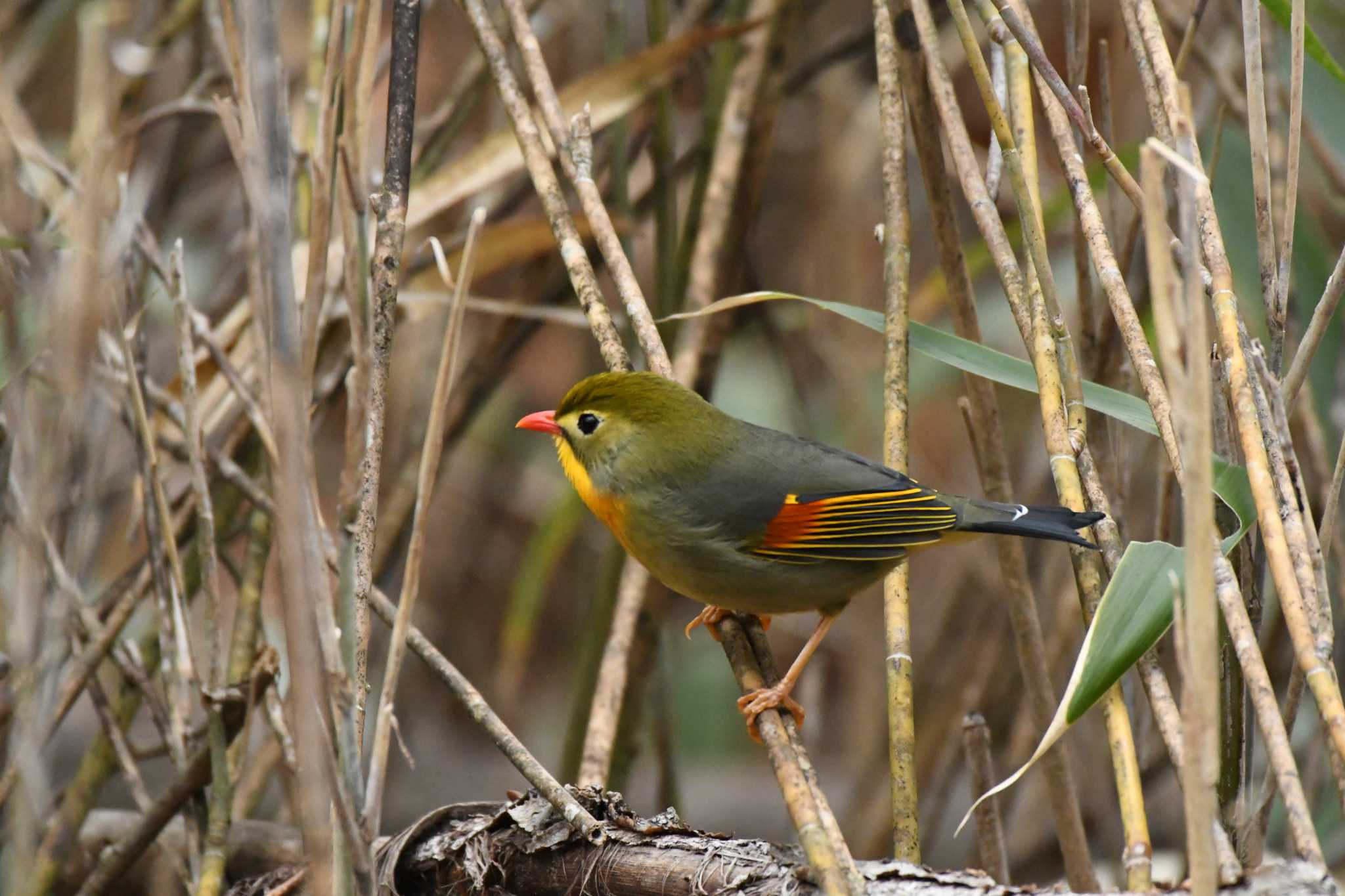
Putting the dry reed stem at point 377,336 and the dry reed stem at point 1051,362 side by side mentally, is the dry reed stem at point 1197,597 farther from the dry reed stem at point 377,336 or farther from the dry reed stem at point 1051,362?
the dry reed stem at point 377,336

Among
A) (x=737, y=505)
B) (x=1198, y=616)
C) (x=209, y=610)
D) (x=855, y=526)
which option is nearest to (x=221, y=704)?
(x=209, y=610)

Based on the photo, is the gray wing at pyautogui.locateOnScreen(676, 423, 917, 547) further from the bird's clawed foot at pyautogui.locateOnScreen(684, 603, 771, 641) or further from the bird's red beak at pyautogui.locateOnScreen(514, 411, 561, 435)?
the bird's red beak at pyautogui.locateOnScreen(514, 411, 561, 435)

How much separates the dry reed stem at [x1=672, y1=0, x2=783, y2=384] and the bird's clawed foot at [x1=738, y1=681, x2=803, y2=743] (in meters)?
1.36

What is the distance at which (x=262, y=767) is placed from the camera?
10.5 feet

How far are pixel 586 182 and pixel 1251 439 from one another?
1441mm

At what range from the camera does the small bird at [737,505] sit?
109 inches

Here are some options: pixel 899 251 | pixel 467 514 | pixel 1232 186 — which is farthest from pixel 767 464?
pixel 467 514

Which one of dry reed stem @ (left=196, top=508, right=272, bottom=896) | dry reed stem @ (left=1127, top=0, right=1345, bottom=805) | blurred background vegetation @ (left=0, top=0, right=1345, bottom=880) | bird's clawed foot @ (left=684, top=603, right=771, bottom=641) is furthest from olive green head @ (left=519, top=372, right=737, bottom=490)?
dry reed stem @ (left=1127, top=0, right=1345, bottom=805)

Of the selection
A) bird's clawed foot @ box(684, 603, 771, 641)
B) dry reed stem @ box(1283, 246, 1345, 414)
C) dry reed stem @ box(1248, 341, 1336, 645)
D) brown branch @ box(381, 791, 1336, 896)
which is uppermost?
dry reed stem @ box(1283, 246, 1345, 414)

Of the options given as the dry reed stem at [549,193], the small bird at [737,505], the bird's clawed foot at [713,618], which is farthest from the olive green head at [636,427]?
the bird's clawed foot at [713,618]

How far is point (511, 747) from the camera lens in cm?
195

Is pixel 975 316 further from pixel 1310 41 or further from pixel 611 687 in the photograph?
pixel 611 687

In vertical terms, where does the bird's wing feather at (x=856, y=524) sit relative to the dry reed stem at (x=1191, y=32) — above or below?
below

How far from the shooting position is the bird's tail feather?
81.6 inches
